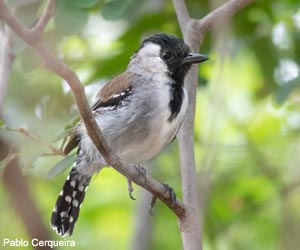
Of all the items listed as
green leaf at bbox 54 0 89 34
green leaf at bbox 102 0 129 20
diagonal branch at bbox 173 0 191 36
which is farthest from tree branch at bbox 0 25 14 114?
diagonal branch at bbox 173 0 191 36

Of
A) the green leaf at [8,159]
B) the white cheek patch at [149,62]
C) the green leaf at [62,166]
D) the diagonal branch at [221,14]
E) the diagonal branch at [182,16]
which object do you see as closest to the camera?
the green leaf at [8,159]

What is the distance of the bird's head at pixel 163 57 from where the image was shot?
4.49m

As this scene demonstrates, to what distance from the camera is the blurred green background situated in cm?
471

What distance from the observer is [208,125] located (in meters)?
4.57

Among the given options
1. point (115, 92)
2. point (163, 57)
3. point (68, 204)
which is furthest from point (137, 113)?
point (68, 204)

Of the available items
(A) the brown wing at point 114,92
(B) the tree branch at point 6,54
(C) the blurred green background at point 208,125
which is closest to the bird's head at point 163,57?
(A) the brown wing at point 114,92

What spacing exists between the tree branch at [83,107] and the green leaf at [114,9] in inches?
41.9

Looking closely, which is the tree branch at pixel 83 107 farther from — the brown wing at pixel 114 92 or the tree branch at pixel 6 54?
the brown wing at pixel 114 92

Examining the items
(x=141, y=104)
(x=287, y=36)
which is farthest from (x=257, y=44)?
(x=141, y=104)

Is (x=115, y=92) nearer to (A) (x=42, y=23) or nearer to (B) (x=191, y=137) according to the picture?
(B) (x=191, y=137)

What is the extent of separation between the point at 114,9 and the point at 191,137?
808mm

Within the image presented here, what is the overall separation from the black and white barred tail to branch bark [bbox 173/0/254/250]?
821 mm

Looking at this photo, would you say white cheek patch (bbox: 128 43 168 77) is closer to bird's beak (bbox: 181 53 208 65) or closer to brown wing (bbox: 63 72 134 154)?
brown wing (bbox: 63 72 134 154)

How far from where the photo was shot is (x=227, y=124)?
6.38 metres
